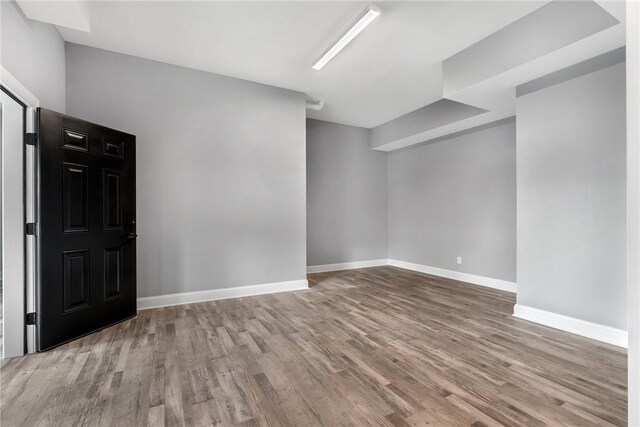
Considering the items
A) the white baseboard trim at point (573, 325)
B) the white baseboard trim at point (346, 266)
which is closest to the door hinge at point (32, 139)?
the white baseboard trim at point (346, 266)

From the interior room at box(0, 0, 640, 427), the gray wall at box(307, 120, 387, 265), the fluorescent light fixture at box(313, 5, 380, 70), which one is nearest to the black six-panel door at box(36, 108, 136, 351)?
the interior room at box(0, 0, 640, 427)

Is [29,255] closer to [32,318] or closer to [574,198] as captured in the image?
[32,318]

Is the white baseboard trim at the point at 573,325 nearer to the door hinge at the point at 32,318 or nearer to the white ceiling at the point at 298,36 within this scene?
the white ceiling at the point at 298,36

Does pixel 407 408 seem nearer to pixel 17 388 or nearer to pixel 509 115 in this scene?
pixel 17 388

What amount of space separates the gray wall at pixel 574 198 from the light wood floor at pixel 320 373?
447mm

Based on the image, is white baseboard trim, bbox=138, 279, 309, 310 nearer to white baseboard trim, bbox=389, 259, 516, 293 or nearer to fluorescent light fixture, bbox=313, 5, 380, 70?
white baseboard trim, bbox=389, 259, 516, 293

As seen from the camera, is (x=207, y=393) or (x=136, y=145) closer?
(x=207, y=393)

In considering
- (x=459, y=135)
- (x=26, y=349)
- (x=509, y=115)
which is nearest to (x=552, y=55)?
(x=509, y=115)

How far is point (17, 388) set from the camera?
1978 mm

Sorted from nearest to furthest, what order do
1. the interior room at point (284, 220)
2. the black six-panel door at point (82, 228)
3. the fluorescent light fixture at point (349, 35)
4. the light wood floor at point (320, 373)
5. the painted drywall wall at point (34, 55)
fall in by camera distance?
the light wood floor at point (320, 373) < the interior room at point (284, 220) < the painted drywall wall at point (34, 55) < the black six-panel door at point (82, 228) < the fluorescent light fixture at point (349, 35)

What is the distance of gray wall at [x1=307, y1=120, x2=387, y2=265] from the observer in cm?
596

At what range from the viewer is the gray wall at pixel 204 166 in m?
3.55

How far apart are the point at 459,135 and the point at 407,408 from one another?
4.95 meters

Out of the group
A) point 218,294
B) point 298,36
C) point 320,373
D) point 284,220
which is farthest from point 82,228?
point 298,36
